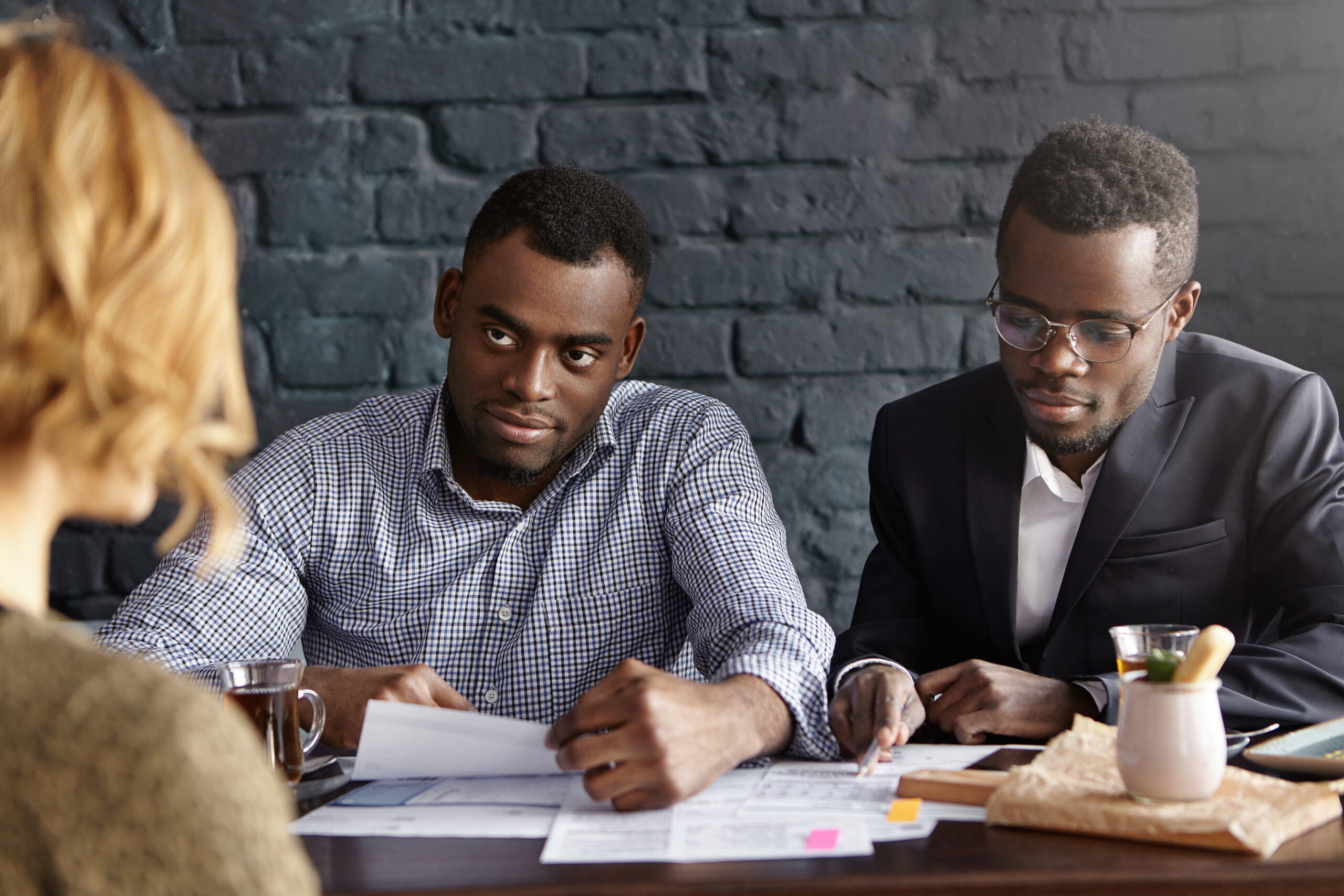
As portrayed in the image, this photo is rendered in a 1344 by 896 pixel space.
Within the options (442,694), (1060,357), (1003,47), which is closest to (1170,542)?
(1060,357)

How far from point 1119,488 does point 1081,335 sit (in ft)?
0.73

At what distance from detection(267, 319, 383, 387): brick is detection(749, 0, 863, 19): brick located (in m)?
0.85

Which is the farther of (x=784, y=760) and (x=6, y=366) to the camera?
(x=784, y=760)

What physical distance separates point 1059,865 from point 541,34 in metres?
1.56

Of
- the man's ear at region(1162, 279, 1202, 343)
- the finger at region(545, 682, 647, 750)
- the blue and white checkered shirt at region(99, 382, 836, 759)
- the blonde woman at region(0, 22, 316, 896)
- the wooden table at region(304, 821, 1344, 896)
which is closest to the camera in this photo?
the blonde woman at region(0, 22, 316, 896)

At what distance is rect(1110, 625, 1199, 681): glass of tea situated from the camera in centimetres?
102

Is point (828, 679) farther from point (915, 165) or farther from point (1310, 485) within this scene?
point (915, 165)

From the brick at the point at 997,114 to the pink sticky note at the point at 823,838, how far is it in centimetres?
131

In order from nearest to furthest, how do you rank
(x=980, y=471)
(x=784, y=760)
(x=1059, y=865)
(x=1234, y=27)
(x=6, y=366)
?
(x=6, y=366) < (x=1059, y=865) < (x=784, y=760) < (x=980, y=471) < (x=1234, y=27)

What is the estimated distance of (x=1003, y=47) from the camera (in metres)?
1.88

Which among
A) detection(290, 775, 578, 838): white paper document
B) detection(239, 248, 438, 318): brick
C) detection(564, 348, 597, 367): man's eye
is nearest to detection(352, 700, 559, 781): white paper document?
detection(290, 775, 578, 838): white paper document

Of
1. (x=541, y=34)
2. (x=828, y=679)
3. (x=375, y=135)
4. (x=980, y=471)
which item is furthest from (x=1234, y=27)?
(x=375, y=135)

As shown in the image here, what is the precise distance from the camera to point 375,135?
1906mm

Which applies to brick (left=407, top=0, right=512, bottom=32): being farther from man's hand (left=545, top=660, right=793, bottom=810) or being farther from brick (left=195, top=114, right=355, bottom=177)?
man's hand (left=545, top=660, right=793, bottom=810)
